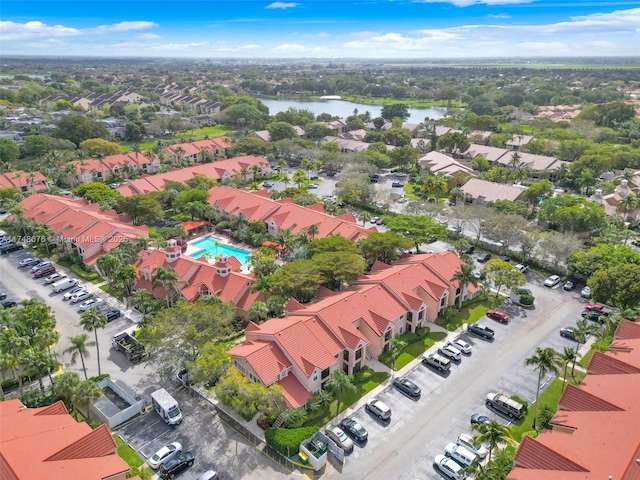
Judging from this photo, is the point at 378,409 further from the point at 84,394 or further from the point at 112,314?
the point at 112,314

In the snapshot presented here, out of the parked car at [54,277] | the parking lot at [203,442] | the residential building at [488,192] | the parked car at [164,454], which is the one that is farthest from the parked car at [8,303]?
the residential building at [488,192]

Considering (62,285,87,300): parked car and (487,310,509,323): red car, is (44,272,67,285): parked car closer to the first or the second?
(62,285,87,300): parked car

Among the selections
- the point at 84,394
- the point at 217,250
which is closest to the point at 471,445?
the point at 84,394

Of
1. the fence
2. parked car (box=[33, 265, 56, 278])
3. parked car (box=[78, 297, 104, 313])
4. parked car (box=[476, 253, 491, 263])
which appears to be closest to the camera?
the fence

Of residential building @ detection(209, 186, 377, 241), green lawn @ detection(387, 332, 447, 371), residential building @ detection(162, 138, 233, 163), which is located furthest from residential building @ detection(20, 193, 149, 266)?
residential building @ detection(162, 138, 233, 163)

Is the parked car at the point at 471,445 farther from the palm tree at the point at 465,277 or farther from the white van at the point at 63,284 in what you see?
the white van at the point at 63,284
